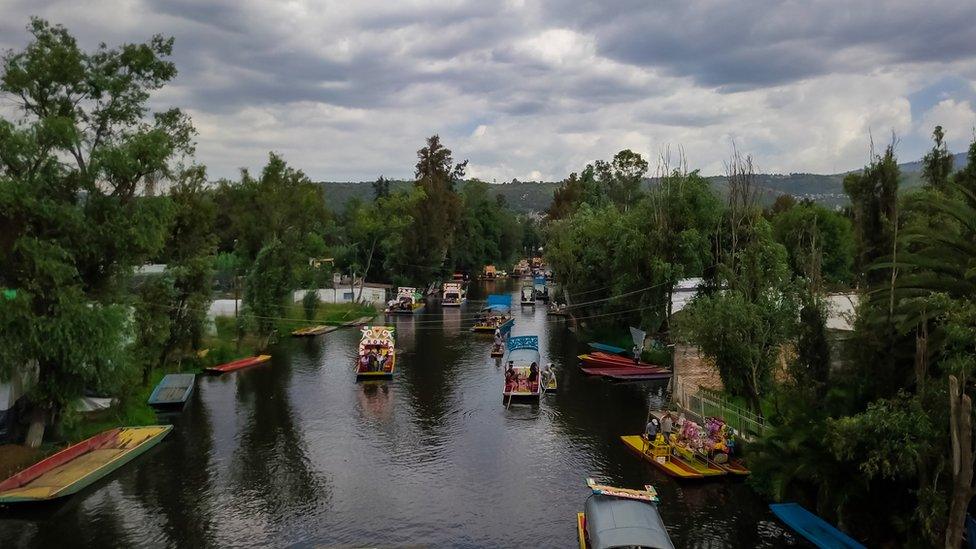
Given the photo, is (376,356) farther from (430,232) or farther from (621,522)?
(430,232)

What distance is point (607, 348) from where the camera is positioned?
52312mm

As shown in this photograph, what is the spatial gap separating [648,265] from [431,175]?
6576cm

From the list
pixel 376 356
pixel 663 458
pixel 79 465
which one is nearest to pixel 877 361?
pixel 663 458

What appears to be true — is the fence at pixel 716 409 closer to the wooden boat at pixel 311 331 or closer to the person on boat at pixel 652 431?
the person on boat at pixel 652 431

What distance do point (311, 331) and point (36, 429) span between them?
34689mm

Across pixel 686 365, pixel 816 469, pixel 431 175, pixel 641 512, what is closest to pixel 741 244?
pixel 686 365

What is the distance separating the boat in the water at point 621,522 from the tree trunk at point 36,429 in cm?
2141

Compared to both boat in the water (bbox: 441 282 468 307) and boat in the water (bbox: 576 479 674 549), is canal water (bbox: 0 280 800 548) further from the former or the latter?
boat in the water (bbox: 441 282 468 307)

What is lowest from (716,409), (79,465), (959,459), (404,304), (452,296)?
(79,465)

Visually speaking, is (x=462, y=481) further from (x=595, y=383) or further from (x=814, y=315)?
(x=595, y=383)

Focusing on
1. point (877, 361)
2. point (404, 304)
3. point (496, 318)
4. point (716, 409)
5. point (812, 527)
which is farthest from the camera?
point (404, 304)

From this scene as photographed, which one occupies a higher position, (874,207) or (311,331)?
(874,207)

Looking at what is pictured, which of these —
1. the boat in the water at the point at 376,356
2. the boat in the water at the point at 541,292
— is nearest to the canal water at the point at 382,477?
the boat in the water at the point at 376,356

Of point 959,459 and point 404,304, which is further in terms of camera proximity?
point 404,304
